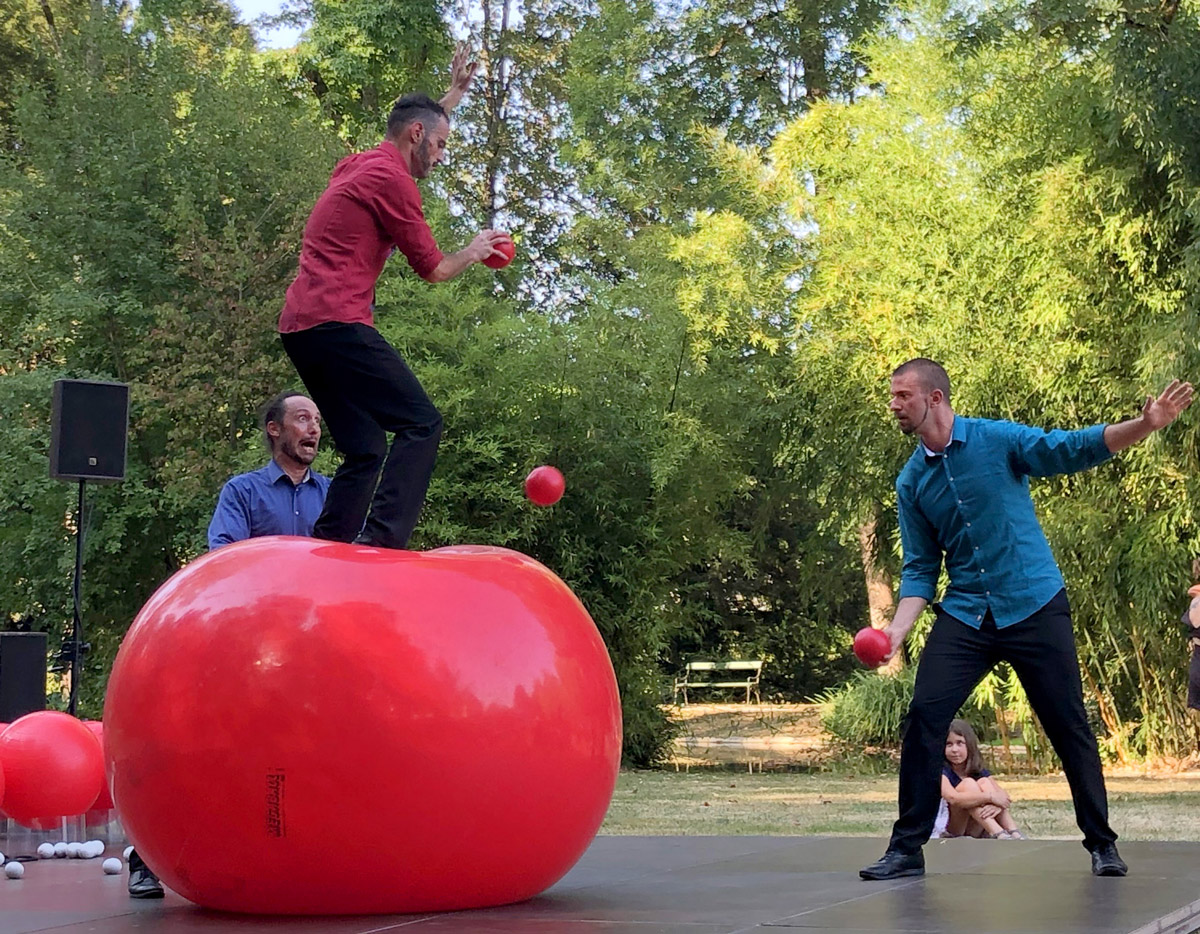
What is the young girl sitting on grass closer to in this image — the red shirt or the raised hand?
the raised hand

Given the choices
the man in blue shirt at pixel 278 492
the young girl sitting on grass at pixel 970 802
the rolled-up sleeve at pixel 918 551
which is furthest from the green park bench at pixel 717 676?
the man in blue shirt at pixel 278 492

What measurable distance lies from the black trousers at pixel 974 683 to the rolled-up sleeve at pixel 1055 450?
0.45m

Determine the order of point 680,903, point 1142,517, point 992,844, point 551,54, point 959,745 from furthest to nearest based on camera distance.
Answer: point 551,54 < point 1142,517 < point 959,745 < point 992,844 < point 680,903

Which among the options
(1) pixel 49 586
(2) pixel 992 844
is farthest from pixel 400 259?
(2) pixel 992 844

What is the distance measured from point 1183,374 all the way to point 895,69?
5.15 meters

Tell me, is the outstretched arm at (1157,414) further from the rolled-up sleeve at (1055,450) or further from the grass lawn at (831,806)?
the grass lawn at (831,806)

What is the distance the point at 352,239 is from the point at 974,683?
2521mm

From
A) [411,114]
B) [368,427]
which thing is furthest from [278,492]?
[411,114]

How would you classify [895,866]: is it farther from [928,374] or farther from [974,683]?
[928,374]

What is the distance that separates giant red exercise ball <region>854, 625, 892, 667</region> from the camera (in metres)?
4.49

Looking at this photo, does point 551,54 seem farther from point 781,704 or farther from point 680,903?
point 680,903

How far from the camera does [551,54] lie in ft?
86.7

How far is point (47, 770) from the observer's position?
22.0 feet

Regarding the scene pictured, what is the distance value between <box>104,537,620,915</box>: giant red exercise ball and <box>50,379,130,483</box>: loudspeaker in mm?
5710
